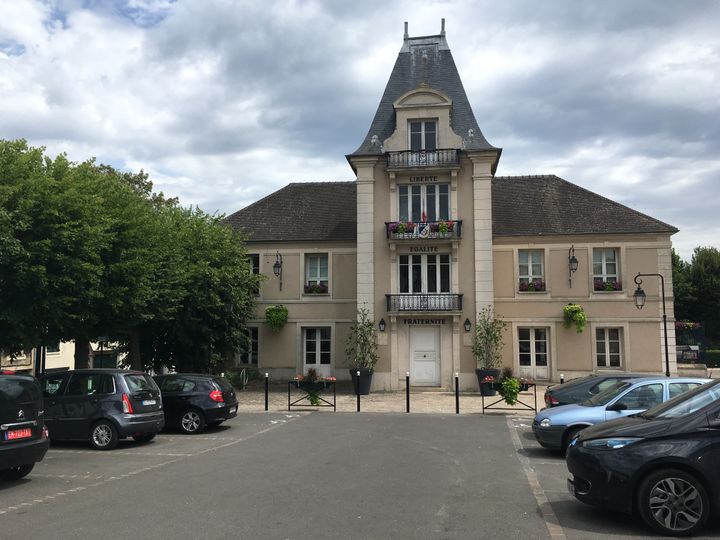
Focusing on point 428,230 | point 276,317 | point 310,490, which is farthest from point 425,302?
point 310,490

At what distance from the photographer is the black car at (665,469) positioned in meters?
5.92

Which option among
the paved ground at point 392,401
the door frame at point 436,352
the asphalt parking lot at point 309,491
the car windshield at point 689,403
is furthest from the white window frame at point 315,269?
the car windshield at point 689,403

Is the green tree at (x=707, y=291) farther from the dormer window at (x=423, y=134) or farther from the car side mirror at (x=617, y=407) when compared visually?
the car side mirror at (x=617, y=407)

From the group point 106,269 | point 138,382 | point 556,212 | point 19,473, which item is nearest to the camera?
point 19,473

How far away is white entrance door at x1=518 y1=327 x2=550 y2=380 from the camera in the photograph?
26000 mm

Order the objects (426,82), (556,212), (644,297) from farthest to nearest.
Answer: (556,212) → (426,82) → (644,297)

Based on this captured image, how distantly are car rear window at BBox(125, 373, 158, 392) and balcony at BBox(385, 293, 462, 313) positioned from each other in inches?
515

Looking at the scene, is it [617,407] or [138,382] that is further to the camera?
[138,382]

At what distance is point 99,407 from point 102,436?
56 centimetres

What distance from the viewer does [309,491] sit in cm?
802

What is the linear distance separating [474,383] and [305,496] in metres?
17.3

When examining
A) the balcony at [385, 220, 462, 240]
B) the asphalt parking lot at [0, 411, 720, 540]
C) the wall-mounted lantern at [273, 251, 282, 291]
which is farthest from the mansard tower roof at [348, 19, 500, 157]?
the asphalt parking lot at [0, 411, 720, 540]

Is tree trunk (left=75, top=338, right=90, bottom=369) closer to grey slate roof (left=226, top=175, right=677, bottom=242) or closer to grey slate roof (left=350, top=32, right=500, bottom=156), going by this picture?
grey slate roof (left=226, top=175, right=677, bottom=242)

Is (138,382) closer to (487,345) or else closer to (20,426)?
(20,426)
